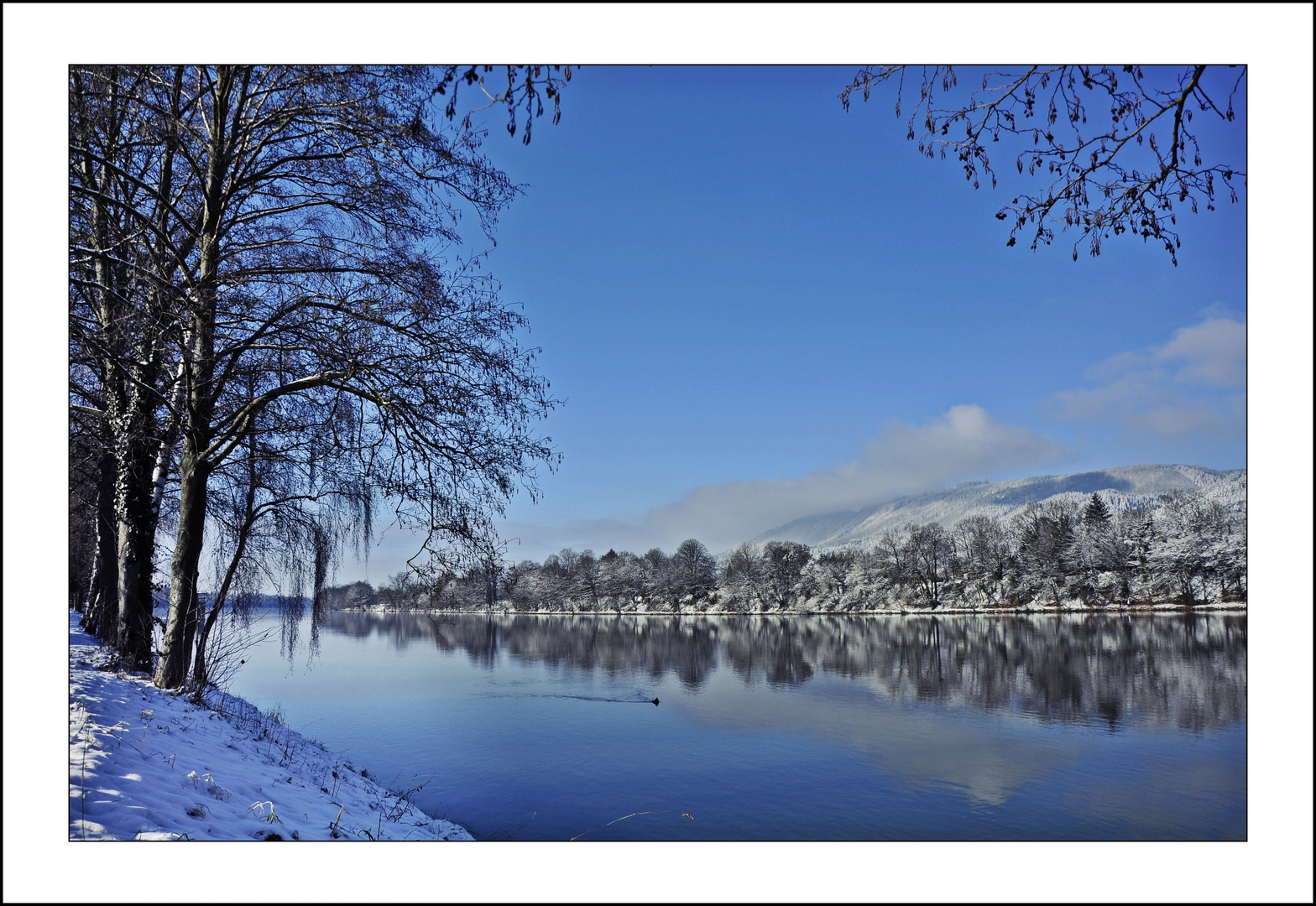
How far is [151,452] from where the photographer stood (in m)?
5.55

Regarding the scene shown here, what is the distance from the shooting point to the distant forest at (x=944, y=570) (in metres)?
33.5

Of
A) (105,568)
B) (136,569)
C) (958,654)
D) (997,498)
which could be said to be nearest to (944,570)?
(958,654)

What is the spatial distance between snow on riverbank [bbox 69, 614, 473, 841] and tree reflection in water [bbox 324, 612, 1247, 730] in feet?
5.09

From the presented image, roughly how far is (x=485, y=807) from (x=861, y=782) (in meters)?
5.49

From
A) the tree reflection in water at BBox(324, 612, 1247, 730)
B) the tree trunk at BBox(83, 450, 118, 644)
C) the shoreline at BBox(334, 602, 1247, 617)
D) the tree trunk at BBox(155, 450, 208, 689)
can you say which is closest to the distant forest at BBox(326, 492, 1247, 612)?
the shoreline at BBox(334, 602, 1247, 617)

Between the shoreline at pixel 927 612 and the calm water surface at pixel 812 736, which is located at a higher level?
the calm water surface at pixel 812 736

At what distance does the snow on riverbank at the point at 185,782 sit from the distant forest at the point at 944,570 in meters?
22.2

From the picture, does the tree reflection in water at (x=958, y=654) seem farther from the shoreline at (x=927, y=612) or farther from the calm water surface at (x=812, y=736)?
the shoreline at (x=927, y=612)

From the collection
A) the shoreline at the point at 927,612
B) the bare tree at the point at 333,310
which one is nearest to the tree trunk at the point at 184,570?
the bare tree at the point at 333,310

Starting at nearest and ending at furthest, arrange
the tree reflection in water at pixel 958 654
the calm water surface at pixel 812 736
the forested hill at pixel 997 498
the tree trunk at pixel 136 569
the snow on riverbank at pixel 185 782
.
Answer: the snow on riverbank at pixel 185 782
the tree trunk at pixel 136 569
the calm water surface at pixel 812 736
the tree reflection in water at pixel 958 654
the forested hill at pixel 997 498

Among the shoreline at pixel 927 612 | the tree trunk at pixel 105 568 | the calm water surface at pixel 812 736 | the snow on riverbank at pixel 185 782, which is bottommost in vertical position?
the shoreline at pixel 927 612

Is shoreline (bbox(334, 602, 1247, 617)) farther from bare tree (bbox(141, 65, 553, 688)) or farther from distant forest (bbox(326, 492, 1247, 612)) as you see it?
bare tree (bbox(141, 65, 553, 688))

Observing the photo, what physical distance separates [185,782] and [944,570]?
57769 millimetres

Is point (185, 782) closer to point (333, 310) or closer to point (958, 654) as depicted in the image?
point (333, 310)
